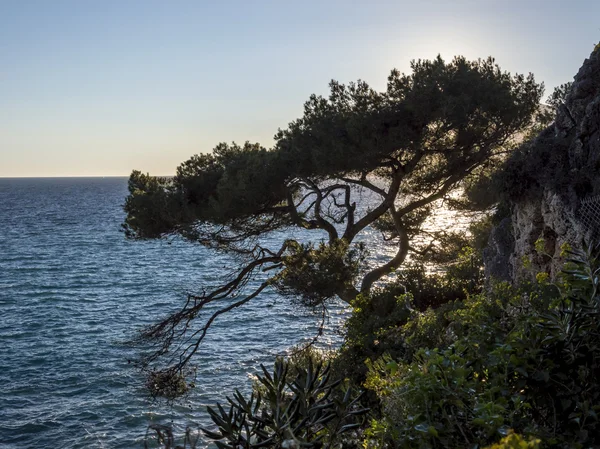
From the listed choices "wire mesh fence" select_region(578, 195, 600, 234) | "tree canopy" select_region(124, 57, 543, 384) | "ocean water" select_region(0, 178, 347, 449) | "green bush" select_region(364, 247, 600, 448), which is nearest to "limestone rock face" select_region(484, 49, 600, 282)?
"wire mesh fence" select_region(578, 195, 600, 234)

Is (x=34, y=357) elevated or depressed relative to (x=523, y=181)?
depressed

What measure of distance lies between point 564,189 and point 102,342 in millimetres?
22407

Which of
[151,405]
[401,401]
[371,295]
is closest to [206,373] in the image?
[151,405]

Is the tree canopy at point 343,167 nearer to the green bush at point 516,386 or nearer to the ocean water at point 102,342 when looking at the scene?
the ocean water at point 102,342

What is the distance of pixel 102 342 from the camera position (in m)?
26.0

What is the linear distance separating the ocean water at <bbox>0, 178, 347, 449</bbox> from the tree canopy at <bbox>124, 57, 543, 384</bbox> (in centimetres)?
162

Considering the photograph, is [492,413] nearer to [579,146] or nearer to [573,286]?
[573,286]

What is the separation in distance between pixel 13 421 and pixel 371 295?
12.4 meters

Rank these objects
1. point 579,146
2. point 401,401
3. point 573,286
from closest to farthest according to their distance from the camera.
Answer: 1. point 401,401
2. point 573,286
3. point 579,146

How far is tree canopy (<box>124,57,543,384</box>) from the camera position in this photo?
Answer: 13672 millimetres

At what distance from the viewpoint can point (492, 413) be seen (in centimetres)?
379

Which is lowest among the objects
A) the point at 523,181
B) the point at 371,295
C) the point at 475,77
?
the point at 371,295

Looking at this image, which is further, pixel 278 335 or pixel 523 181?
pixel 278 335

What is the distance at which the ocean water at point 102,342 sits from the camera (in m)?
18.1
